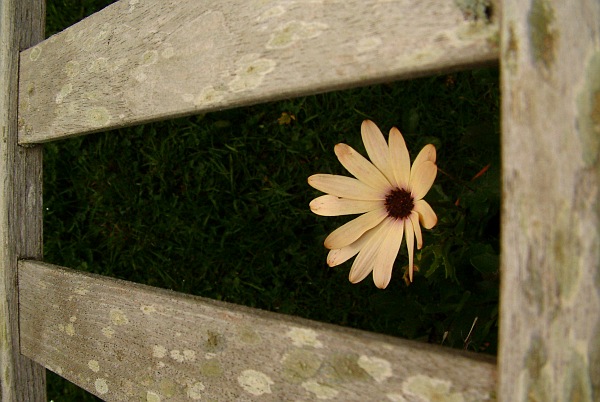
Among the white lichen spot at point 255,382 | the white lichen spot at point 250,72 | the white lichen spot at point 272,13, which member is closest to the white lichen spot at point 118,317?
the white lichen spot at point 255,382

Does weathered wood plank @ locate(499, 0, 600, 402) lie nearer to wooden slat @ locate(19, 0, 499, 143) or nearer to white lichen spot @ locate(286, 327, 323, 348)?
wooden slat @ locate(19, 0, 499, 143)

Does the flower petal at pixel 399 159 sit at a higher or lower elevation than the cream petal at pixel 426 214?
higher

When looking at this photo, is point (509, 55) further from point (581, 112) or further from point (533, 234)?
point (533, 234)

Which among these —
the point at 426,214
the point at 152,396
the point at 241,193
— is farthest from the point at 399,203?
the point at 241,193

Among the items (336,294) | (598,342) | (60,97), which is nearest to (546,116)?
(598,342)

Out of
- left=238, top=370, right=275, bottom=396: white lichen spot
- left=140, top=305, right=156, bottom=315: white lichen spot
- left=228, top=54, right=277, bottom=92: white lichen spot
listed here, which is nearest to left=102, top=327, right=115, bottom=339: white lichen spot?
left=140, top=305, right=156, bottom=315: white lichen spot

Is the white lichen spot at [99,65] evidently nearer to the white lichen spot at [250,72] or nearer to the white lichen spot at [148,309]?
the white lichen spot at [250,72]

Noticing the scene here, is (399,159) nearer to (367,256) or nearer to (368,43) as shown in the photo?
(367,256)
